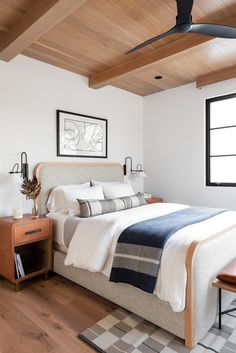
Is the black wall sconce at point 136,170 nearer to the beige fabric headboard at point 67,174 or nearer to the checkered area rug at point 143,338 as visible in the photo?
the beige fabric headboard at point 67,174

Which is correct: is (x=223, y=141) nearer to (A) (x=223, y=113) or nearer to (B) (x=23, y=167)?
(A) (x=223, y=113)

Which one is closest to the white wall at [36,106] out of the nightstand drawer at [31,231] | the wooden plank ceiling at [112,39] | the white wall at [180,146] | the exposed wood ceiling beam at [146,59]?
the wooden plank ceiling at [112,39]

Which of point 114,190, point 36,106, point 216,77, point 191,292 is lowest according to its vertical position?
point 191,292

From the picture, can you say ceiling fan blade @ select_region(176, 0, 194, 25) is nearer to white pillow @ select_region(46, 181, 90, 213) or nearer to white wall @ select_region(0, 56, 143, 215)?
white wall @ select_region(0, 56, 143, 215)

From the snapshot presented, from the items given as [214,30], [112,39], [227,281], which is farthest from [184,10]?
[227,281]

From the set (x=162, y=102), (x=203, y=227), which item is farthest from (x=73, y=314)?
Answer: (x=162, y=102)

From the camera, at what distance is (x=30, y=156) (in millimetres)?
2992

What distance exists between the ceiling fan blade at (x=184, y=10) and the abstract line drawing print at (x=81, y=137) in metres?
2.01

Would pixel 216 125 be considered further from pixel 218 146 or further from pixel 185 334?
pixel 185 334

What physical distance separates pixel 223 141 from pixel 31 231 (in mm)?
2999

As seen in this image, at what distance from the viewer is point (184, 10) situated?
1.67m

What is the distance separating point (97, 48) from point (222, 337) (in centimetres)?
301

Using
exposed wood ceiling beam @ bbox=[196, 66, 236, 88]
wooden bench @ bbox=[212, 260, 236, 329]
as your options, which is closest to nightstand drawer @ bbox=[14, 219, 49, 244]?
wooden bench @ bbox=[212, 260, 236, 329]

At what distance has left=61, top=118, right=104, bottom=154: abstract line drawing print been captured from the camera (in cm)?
335
